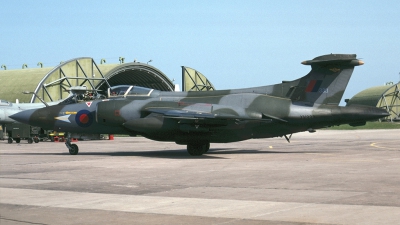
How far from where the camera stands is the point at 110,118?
24.3 meters

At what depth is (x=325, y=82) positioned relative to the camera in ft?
82.3

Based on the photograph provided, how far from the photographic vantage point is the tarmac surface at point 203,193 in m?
9.62

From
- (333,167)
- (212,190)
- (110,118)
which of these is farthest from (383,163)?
(110,118)

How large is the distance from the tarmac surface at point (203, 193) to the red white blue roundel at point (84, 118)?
4832mm

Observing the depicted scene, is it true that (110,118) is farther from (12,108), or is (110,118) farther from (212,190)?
(12,108)

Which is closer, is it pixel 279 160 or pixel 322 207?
pixel 322 207

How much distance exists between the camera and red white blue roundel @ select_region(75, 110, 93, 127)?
998 inches

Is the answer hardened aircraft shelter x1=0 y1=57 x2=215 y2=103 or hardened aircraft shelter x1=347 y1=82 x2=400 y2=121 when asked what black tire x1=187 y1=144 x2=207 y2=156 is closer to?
hardened aircraft shelter x1=0 y1=57 x2=215 y2=103

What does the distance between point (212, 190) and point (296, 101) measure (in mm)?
12924

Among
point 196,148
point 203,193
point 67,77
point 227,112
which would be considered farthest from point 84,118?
point 67,77

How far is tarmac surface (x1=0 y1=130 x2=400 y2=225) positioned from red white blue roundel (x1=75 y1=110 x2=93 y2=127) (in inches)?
190

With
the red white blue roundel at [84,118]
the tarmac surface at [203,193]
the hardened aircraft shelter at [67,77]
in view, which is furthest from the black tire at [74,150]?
the hardened aircraft shelter at [67,77]

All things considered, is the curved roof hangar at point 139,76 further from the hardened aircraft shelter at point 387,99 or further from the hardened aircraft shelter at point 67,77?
the hardened aircraft shelter at point 387,99

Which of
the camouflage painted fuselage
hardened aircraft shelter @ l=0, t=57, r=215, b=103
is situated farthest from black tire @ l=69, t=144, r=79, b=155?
hardened aircraft shelter @ l=0, t=57, r=215, b=103
